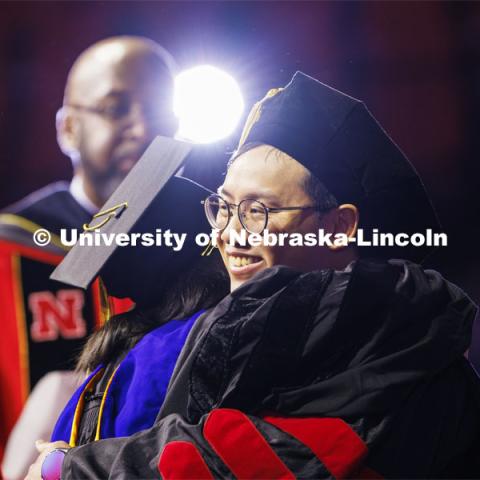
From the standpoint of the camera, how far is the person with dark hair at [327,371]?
1.50 metres

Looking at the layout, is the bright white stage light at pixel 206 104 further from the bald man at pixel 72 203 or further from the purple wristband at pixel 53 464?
the purple wristband at pixel 53 464

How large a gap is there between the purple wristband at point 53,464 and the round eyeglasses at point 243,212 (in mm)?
619

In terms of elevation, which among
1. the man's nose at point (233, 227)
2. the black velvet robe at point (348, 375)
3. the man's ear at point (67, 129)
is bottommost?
the black velvet robe at point (348, 375)

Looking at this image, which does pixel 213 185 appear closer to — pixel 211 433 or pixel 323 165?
pixel 323 165

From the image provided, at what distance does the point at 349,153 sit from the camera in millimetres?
1716

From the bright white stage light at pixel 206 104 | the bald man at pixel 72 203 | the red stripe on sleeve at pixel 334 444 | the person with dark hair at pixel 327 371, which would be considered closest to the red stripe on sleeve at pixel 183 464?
the person with dark hair at pixel 327 371

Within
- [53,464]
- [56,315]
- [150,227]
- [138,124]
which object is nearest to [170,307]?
[150,227]

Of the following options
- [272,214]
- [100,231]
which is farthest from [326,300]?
[100,231]

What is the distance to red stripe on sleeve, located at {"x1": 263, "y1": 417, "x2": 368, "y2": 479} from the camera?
1468 mm

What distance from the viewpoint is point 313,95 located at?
1.78 m

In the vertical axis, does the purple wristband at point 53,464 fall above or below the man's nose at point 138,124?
below

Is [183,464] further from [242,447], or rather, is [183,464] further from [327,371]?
[327,371]

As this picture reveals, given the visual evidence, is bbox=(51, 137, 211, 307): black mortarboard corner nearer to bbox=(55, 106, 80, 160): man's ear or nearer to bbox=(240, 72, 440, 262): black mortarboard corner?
bbox=(240, 72, 440, 262): black mortarboard corner

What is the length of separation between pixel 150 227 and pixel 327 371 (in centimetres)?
64
